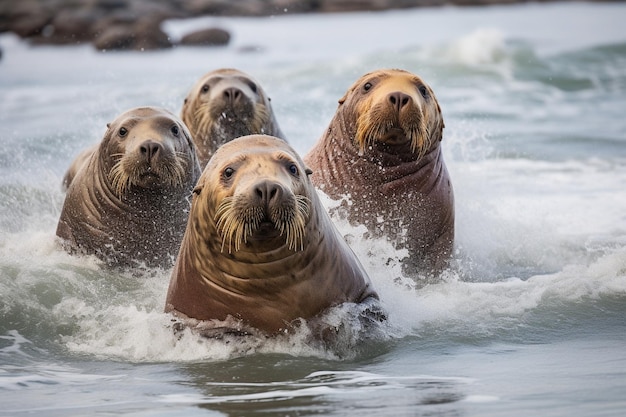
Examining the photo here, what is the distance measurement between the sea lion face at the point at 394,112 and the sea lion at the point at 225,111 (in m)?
2.01

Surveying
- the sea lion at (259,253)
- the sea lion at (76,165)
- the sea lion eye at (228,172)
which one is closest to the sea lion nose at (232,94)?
the sea lion at (76,165)

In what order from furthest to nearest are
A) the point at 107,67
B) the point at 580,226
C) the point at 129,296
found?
the point at 107,67, the point at 580,226, the point at 129,296

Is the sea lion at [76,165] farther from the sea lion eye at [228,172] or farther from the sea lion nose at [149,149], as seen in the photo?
the sea lion eye at [228,172]

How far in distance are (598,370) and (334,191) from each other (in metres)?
3.37

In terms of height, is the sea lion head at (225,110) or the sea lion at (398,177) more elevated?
the sea lion head at (225,110)

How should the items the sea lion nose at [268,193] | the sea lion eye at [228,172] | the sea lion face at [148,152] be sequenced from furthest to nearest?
the sea lion face at [148,152], the sea lion eye at [228,172], the sea lion nose at [268,193]

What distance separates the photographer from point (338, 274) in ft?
25.8

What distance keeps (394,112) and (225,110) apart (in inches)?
111

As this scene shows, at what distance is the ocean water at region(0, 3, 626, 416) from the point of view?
7.08m

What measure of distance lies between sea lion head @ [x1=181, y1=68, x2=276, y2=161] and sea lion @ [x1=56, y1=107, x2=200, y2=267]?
5.51 feet

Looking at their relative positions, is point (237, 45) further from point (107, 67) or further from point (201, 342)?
point (201, 342)

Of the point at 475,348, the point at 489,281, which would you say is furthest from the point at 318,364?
the point at 489,281

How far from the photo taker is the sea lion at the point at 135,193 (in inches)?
384

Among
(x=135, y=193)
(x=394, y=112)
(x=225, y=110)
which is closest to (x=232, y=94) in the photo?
(x=225, y=110)
